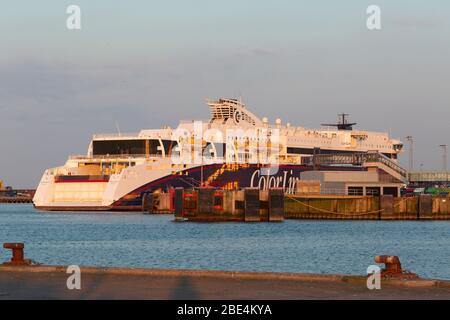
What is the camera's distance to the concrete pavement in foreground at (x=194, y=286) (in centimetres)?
1920

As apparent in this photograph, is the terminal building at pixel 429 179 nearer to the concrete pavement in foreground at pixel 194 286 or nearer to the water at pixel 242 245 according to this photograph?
the water at pixel 242 245

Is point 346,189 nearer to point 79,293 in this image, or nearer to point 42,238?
point 42,238

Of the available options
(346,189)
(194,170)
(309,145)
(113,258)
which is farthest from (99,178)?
(113,258)

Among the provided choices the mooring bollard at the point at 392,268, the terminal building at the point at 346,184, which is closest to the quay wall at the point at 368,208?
the terminal building at the point at 346,184

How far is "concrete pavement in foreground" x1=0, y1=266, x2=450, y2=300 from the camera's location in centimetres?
1920

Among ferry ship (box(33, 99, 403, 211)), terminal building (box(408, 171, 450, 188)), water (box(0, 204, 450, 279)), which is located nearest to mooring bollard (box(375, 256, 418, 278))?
water (box(0, 204, 450, 279))

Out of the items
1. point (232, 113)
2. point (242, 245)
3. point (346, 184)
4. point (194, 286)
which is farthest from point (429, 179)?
point (194, 286)

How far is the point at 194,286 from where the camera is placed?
68.7 feet

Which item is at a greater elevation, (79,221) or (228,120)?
(228,120)

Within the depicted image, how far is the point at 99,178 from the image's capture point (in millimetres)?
113062

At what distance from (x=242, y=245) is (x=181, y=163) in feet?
194

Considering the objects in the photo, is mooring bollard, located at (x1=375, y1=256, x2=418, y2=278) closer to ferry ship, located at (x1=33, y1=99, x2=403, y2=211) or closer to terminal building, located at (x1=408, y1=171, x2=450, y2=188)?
ferry ship, located at (x1=33, y1=99, x2=403, y2=211)
